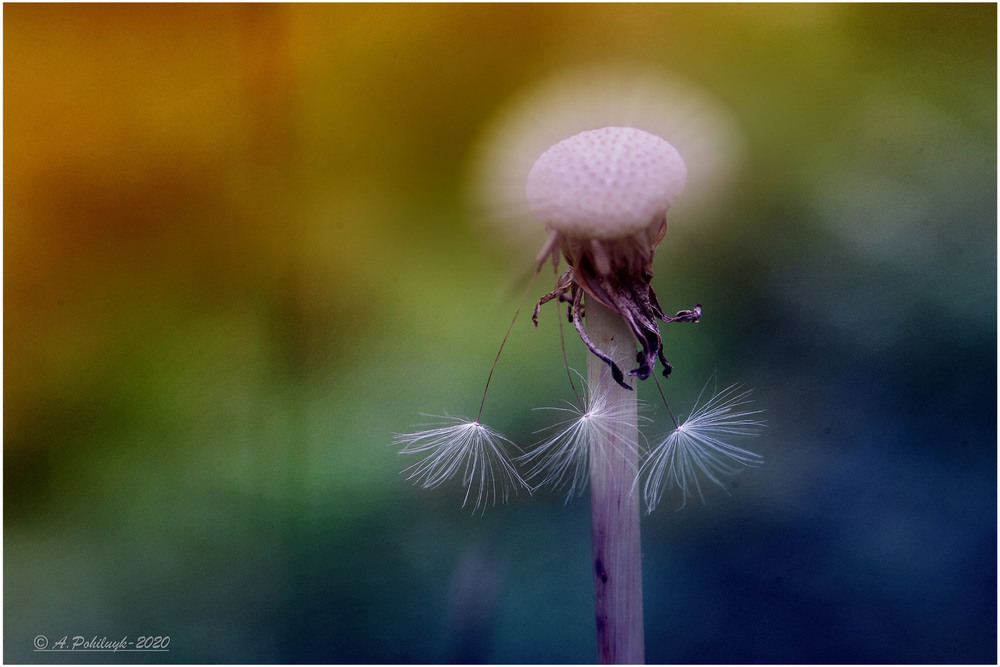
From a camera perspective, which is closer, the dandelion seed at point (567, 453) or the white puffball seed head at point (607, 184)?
the white puffball seed head at point (607, 184)

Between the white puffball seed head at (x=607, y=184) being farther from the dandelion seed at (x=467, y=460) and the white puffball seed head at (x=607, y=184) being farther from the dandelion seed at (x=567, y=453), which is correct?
the dandelion seed at (x=467, y=460)

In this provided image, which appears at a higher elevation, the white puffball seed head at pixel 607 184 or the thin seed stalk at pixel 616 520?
the white puffball seed head at pixel 607 184

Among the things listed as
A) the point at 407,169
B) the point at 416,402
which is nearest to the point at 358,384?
the point at 416,402

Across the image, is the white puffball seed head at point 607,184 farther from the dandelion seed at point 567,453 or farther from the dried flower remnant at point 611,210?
the dandelion seed at point 567,453

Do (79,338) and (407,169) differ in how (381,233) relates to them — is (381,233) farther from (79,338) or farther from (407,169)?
(79,338)

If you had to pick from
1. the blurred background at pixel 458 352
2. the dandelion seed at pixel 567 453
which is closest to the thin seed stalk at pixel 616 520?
the dandelion seed at pixel 567 453

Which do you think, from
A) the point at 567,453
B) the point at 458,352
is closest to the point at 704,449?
the point at 567,453
